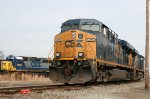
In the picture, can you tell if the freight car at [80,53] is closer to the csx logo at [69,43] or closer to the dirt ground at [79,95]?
the csx logo at [69,43]

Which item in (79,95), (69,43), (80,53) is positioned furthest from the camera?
(69,43)

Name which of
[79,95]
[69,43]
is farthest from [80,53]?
[79,95]

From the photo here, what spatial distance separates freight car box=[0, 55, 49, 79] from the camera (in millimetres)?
36188

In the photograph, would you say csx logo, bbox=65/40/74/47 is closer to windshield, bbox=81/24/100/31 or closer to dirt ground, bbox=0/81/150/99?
windshield, bbox=81/24/100/31

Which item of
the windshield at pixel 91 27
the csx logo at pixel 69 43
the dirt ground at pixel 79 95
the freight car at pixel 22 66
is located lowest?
Result: the dirt ground at pixel 79 95

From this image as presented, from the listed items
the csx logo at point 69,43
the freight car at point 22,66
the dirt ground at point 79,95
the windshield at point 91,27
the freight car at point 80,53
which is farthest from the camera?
the freight car at point 22,66

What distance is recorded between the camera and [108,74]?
19391 millimetres

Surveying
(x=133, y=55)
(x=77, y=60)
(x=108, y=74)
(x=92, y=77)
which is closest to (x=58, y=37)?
(x=77, y=60)

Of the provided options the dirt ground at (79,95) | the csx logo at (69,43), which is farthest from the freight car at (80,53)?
the dirt ground at (79,95)

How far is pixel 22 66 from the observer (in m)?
37.9

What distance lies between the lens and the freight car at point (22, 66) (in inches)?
1425

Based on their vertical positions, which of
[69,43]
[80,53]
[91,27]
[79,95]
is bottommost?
[79,95]

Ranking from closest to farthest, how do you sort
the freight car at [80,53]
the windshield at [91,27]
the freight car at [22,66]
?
the freight car at [80,53] → the windshield at [91,27] → the freight car at [22,66]

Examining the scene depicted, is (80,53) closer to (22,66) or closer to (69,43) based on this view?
(69,43)
